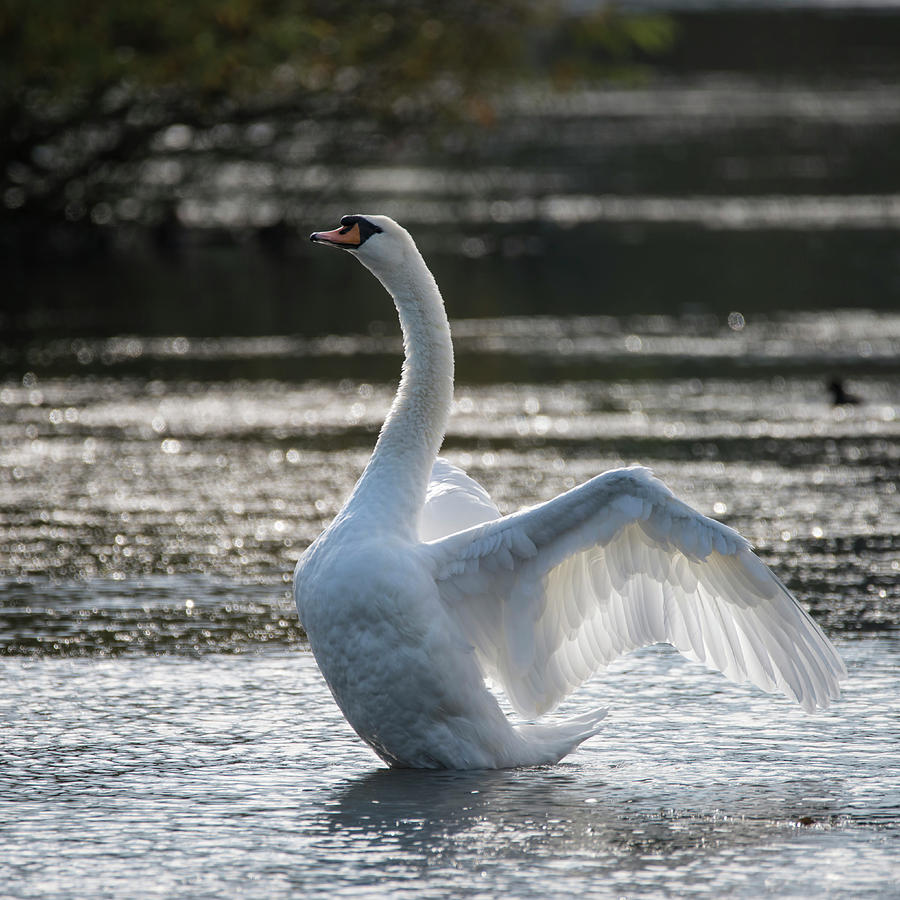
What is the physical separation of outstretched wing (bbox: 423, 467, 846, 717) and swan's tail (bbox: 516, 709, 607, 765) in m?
0.08

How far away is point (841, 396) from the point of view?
14180 mm

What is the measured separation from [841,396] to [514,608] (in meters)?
7.91

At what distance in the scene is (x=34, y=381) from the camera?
1564 centimetres

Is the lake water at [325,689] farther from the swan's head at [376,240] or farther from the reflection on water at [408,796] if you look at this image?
the swan's head at [376,240]

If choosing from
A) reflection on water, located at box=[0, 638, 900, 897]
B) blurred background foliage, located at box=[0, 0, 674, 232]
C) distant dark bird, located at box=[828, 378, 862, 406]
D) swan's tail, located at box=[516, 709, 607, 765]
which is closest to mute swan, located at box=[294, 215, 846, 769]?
swan's tail, located at box=[516, 709, 607, 765]

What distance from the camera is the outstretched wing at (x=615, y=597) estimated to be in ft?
21.2

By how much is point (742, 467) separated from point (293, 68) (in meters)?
15.1

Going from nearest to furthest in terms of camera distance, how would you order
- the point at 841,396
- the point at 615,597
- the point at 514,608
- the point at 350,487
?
the point at 514,608, the point at 615,597, the point at 350,487, the point at 841,396

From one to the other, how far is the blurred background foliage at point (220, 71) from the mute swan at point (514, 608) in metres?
17.6

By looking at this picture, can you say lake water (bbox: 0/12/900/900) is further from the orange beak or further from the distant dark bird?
the orange beak

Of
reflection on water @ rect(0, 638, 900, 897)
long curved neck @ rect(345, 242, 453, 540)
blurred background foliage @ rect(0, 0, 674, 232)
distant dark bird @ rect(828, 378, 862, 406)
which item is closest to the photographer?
reflection on water @ rect(0, 638, 900, 897)

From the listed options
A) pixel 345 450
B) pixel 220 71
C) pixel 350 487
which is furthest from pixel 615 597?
pixel 220 71

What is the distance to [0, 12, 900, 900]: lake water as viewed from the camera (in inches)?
239

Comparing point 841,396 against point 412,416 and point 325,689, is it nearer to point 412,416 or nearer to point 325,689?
point 325,689
